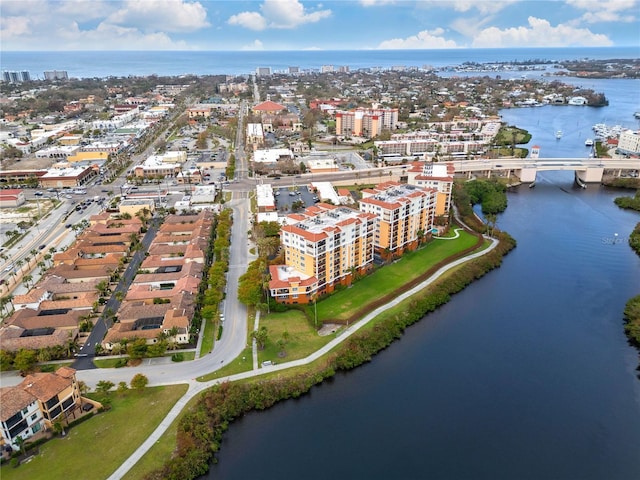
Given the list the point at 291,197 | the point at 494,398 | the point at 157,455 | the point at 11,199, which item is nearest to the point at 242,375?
the point at 157,455

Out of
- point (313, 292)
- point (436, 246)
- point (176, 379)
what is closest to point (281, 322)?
point (313, 292)

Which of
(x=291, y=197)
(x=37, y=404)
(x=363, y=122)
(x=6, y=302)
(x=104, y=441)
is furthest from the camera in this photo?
(x=363, y=122)

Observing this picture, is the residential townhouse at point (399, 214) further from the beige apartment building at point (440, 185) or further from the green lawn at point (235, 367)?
the green lawn at point (235, 367)

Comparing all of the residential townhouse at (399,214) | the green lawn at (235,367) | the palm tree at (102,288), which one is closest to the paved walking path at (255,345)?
the green lawn at (235,367)

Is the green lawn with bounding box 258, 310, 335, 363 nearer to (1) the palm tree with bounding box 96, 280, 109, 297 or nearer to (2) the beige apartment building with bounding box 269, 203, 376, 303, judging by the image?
(2) the beige apartment building with bounding box 269, 203, 376, 303

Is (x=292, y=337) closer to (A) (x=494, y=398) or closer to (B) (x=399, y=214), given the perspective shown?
(A) (x=494, y=398)

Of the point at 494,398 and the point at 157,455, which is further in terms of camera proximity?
the point at 494,398
